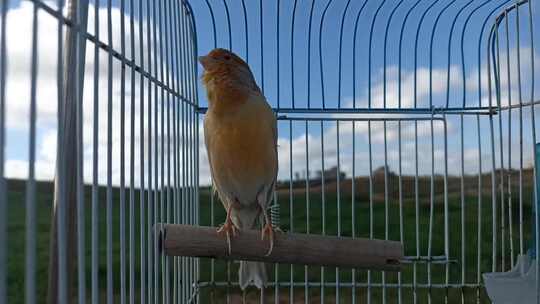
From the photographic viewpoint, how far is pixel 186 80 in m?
1.88

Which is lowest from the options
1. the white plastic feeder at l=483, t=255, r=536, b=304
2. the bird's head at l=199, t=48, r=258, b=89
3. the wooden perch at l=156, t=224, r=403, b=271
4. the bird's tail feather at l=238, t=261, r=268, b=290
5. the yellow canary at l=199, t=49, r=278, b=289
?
the white plastic feeder at l=483, t=255, r=536, b=304

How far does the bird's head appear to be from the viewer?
5.39 feet

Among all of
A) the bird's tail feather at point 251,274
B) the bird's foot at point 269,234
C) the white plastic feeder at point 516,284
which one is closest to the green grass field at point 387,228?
the white plastic feeder at point 516,284

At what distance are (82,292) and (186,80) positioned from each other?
1.07 m

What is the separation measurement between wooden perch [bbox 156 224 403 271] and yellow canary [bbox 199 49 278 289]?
126mm

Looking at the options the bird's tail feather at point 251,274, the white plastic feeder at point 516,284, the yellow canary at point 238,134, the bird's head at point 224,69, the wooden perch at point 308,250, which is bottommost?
the white plastic feeder at point 516,284

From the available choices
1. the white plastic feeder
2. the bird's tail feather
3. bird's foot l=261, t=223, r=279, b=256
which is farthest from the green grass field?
bird's foot l=261, t=223, r=279, b=256

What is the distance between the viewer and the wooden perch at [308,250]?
1.31 metres

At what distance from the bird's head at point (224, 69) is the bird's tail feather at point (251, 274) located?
1.87 feet

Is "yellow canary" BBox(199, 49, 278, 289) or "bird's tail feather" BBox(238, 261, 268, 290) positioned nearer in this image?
"yellow canary" BBox(199, 49, 278, 289)

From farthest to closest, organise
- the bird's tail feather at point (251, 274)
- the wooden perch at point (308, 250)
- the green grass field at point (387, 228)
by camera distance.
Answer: the green grass field at point (387, 228) → the bird's tail feather at point (251, 274) → the wooden perch at point (308, 250)

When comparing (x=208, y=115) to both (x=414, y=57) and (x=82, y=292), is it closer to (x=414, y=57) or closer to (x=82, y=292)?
(x=82, y=292)

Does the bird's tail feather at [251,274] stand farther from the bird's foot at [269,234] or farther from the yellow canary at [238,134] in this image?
the bird's foot at [269,234]

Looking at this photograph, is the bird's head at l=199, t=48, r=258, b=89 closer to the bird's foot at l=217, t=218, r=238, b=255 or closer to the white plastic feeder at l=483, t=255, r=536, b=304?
the bird's foot at l=217, t=218, r=238, b=255
